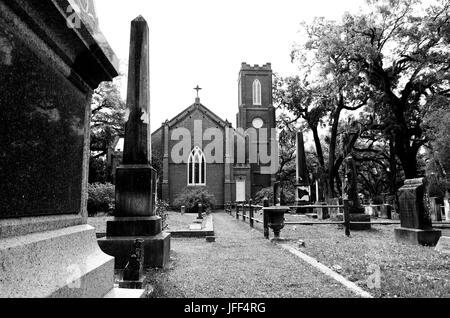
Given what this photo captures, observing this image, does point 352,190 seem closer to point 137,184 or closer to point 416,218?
point 416,218

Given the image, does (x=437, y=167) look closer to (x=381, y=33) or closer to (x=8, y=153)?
(x=381, y=33)

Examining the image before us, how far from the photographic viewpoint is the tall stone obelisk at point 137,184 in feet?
19.0

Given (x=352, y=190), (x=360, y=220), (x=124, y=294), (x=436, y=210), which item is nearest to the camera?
(x=124, y=294)

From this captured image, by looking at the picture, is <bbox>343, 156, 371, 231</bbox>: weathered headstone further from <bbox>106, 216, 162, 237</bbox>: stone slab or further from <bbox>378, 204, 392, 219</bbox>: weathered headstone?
<bbox>106, 216, 162, 237</bbox>: stone slab

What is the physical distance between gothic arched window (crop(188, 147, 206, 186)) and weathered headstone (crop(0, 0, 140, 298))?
3290 centimetres

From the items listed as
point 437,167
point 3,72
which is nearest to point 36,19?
point 3,72

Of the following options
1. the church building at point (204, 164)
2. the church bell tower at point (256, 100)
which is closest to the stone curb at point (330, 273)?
the church building at point (204, 164)

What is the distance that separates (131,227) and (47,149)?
380 cm

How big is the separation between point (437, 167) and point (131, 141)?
93.6ft

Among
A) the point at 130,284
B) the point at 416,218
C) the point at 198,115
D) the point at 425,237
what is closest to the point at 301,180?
the point at 416,218

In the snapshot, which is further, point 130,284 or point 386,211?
point 386,211

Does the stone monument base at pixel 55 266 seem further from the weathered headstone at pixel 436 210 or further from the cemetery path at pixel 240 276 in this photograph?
the weathered headstone at pixel 436 210

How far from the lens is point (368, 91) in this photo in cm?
2389

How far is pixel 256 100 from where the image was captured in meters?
41.4
